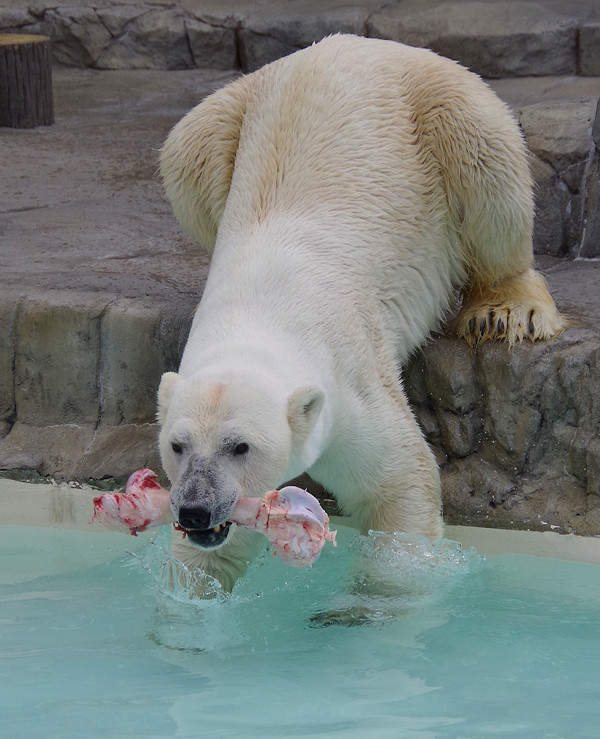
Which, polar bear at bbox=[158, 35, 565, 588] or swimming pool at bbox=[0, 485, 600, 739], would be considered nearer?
swimming pool at bbox=[0, 485, 600, 739]

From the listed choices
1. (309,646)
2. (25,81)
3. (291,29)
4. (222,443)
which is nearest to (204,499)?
(222,443)

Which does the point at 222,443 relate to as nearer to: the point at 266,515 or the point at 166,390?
the point at 266,515

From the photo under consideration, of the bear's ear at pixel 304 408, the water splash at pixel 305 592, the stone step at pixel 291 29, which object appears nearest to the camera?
the bear's ear at pixel 304 408

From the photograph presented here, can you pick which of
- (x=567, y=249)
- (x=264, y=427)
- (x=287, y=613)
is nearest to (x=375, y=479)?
(x=287, y=613)

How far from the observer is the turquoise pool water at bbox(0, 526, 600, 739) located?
2674 millimetres

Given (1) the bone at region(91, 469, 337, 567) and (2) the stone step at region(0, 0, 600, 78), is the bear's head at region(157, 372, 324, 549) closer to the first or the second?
(1) the bone at region(91, 469, 337, 567)

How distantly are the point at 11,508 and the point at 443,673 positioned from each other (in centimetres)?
176

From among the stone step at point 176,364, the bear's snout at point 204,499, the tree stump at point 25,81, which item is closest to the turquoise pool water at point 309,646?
the stone step at point 176,364

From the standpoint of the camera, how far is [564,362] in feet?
12.1

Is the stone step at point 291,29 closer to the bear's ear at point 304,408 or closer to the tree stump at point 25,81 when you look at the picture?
the tree stump at point 25,81

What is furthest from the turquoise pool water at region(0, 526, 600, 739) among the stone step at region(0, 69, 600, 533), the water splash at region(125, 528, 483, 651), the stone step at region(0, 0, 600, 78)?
the stone step at region(0, 0, 600, 78)

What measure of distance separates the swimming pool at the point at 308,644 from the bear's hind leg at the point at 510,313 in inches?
25.9

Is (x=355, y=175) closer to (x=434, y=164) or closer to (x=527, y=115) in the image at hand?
(x=434, y=164)

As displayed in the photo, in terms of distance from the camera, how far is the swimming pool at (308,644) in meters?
2.68
